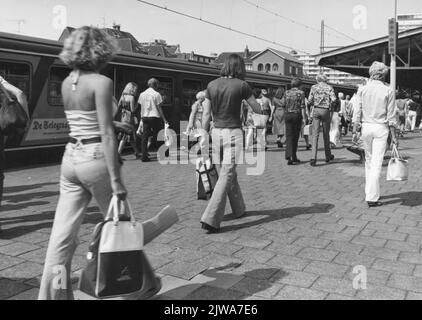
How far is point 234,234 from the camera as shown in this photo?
489 cm

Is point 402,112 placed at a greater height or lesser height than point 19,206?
greater

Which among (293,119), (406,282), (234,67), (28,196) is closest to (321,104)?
(293,119)

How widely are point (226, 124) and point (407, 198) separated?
3.23m

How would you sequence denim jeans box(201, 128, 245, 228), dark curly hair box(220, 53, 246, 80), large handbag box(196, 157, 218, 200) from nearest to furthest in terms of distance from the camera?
1. denim jeans box(201, 128, 245, 228)
2. dark curly hair box(220, 53, 246, 80)
3. large handbag box(196, 157, 218, 200)

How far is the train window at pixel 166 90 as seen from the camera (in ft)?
47.4

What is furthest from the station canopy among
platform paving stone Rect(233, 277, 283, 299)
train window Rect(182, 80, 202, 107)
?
platform paving stone Rect(233, 277, 283, 299)

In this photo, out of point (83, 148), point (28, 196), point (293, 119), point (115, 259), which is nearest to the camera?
point (115, 259)

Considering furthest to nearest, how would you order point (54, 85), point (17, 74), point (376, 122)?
point (54, 85) → point (17, 74) → point (376, 122)

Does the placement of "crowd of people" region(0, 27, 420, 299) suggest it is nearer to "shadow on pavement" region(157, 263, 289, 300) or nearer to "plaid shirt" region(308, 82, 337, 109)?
"plaid shirt" region(308, 82, 337, 109)

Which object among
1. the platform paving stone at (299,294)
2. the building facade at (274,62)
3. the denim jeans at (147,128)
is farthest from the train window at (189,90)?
the building facade at (274,62)

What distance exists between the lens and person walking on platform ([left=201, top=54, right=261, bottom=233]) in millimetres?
4902

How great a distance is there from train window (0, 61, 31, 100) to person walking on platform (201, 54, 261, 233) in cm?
610

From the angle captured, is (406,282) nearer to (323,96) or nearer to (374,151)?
(374,151)

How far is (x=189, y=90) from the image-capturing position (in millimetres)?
15703
